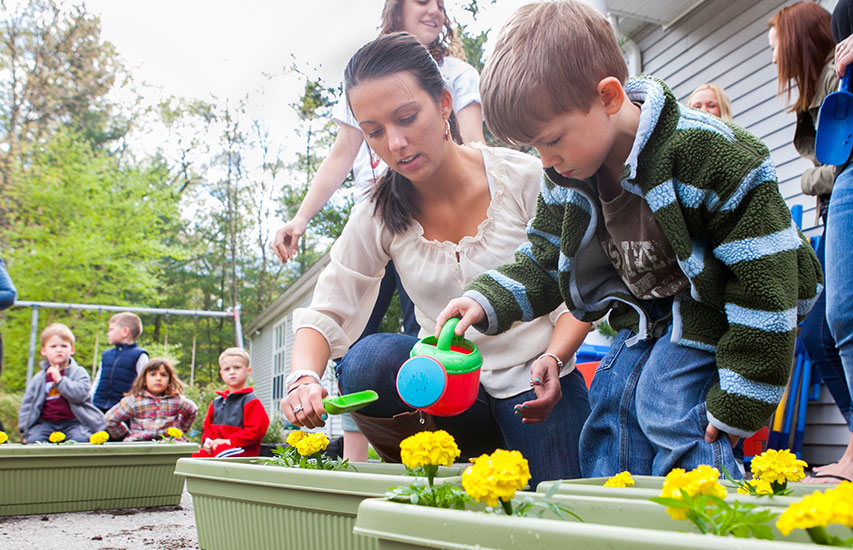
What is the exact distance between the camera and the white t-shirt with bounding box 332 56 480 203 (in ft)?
6.55

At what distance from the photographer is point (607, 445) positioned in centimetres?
126

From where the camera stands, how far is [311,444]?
1.31 m

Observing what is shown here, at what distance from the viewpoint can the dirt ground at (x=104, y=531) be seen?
75.0 inches

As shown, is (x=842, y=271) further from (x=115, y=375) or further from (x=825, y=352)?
(x=115, y=375)

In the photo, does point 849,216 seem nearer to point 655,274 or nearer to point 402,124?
point 655,274

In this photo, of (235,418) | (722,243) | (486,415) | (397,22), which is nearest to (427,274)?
(486,415)

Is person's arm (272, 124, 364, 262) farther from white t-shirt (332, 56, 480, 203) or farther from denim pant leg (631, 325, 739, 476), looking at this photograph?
denim pant leg (631, 325, 739, 476)

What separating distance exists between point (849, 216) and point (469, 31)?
7.22 m

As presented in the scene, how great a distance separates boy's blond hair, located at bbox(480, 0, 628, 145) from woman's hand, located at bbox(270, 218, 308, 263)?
2.50 ft

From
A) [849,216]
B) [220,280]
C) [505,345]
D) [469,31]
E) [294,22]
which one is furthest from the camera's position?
[220,280]

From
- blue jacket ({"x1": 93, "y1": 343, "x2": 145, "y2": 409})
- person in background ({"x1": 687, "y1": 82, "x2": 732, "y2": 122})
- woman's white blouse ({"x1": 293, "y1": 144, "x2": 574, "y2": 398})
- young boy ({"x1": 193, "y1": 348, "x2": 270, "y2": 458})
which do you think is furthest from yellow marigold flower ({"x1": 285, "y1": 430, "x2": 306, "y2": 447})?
blue jacket ({"x1": 93, "y1": 343, "x2": 145, "y2": 409})

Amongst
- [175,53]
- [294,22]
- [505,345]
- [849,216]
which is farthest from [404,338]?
[175,53]

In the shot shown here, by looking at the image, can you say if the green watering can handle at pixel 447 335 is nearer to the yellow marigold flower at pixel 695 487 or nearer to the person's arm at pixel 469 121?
the yellow marigold flower at pixel 695 487

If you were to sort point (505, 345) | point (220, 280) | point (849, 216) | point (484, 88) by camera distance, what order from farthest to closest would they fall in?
point (220, 280) < point (505, 345) < point (849, 216) < point (484, 88)
